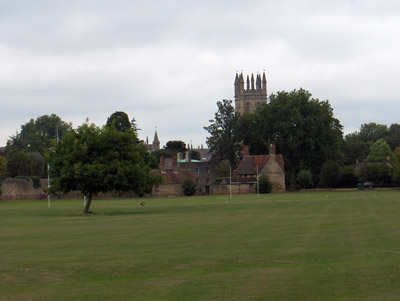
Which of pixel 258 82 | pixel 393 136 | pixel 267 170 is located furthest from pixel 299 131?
pixel 258 82

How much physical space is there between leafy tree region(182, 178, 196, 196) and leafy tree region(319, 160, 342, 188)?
2045 centimetres

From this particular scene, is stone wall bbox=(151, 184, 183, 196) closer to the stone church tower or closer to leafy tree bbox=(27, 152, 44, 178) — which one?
leafy tree bbox=(27, 152, 44, 178)

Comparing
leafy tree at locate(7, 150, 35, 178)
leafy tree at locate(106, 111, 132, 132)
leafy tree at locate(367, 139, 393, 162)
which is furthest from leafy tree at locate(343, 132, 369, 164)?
leafy tree at locate(7, 150, 35, 178)

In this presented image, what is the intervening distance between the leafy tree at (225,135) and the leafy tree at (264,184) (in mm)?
19127

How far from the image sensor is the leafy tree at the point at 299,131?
99500 millimetres

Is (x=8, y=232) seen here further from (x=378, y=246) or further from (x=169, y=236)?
(x=378, y=246)

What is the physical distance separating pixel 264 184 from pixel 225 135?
21.7 m

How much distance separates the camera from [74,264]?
15.6 meters

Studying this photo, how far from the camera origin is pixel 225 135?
11012 centimetres

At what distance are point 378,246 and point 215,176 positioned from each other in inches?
3974

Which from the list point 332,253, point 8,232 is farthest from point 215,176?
point 332,253

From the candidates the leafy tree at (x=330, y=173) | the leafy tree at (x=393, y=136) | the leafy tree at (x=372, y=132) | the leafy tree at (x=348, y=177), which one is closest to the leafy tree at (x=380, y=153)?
the leafy tree at (x=348, y=177)

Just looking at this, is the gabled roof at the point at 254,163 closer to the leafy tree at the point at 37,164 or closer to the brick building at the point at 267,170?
the brick building at the point at 267,170

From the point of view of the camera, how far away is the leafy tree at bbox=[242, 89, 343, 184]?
9950cm
